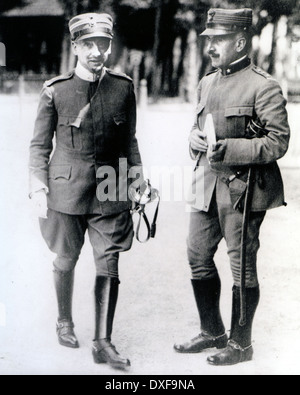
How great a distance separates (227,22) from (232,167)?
79 centimetres

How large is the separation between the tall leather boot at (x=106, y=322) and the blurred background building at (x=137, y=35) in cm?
135

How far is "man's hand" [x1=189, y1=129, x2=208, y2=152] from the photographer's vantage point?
380cm

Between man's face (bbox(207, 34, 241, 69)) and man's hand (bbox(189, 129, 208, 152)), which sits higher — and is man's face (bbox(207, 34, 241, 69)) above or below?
above

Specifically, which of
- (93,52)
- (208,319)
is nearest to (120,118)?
(93,52)

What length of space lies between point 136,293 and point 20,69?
1623 millimetres

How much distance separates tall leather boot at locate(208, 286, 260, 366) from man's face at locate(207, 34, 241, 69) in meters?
1.27

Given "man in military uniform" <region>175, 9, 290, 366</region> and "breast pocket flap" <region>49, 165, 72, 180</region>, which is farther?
"breast pocket flap" <region>49, 165, 72, 180</region>

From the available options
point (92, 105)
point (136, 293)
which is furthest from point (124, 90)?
point (136, 293)

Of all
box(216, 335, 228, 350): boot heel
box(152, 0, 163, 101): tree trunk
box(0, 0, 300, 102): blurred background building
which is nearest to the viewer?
box(216, 335, 228, 350): boot heel

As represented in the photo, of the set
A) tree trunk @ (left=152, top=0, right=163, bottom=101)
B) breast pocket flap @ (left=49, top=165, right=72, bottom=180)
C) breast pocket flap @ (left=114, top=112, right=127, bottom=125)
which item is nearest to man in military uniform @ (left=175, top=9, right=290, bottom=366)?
breast pocket flap @ (left=114, top=112, right=127, bottom=125)

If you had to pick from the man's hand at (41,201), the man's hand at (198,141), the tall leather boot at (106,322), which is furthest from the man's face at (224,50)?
the tall leather boot at (106,322)

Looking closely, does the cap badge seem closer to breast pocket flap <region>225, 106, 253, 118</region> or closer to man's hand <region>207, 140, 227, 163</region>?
breast pocket flap <region>225, 106, 253, 118</region>
